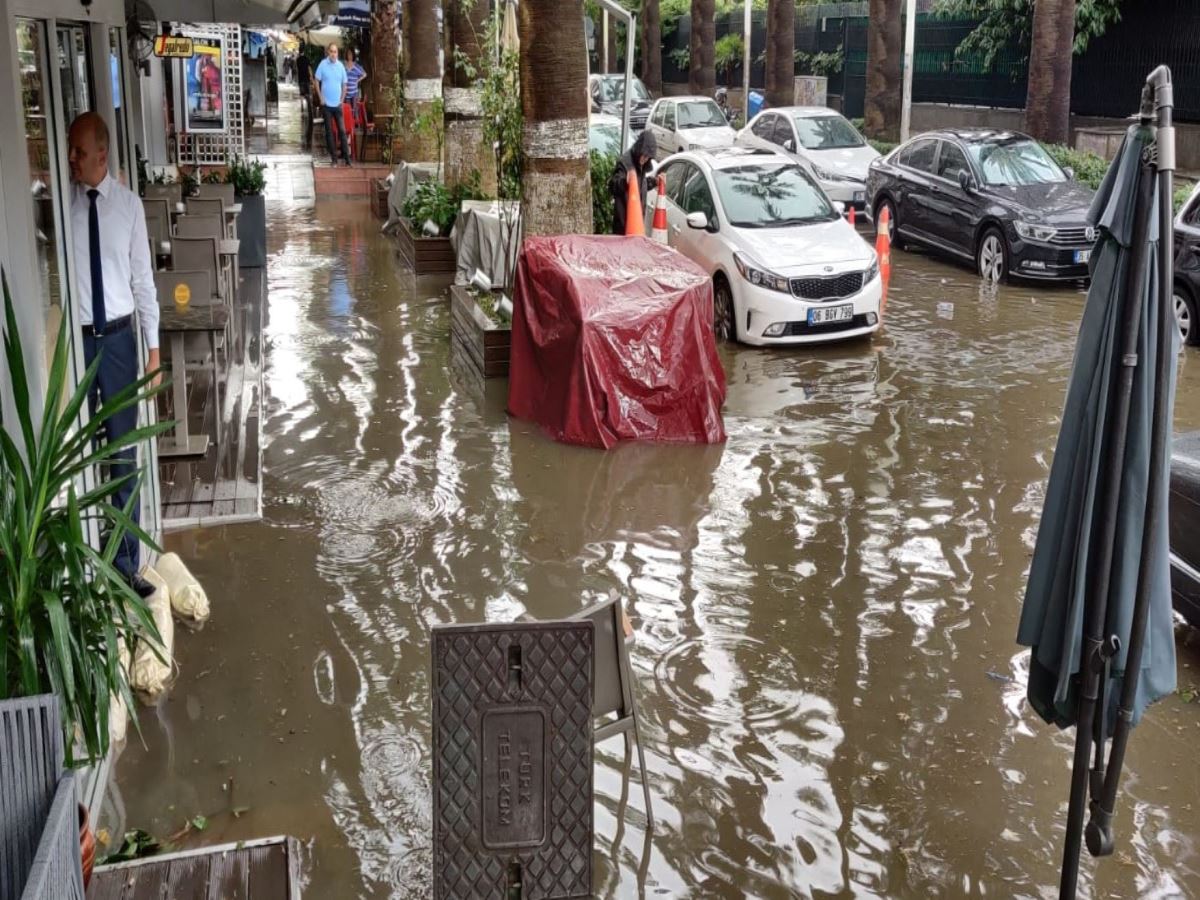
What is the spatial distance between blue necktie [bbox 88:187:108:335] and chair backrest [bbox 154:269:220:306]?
386 centimetres

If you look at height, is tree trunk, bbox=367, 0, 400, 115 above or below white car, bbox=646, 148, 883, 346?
above

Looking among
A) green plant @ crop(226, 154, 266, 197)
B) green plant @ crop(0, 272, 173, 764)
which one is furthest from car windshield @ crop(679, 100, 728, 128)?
green plant @ crop(0, 272, 173, 764)

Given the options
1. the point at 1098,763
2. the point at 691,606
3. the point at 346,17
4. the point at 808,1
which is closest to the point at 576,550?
the point at 691,606

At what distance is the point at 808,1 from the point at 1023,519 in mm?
41234

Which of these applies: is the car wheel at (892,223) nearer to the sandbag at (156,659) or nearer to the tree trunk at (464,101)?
the tree trunk at (464,101)

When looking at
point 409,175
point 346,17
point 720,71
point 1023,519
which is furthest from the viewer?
point 720,71

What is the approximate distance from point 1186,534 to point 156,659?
491cm

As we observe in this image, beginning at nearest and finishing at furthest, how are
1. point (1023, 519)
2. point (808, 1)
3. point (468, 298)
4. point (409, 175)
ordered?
point (1023, 519) < point (468, 298) < point (409, 175) < point (808, 1)

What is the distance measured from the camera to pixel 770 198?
1409 cm

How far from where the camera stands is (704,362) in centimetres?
1023

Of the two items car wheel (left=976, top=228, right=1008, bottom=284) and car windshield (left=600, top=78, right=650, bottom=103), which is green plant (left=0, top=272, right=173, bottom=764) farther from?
car windshield (left=600, top=78, right=650, bottom=103)

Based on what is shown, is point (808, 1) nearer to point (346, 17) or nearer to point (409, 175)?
point (346, 17)

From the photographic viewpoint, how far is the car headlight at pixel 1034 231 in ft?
51.3

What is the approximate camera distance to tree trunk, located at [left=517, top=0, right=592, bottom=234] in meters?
11.9
